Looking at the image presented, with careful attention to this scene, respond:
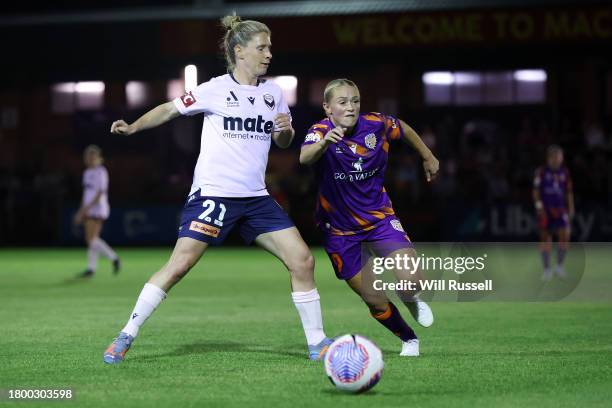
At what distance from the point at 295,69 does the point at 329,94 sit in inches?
1034

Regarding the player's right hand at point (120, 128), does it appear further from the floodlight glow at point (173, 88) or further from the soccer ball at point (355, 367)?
the floodlight glow at point (173, 88)

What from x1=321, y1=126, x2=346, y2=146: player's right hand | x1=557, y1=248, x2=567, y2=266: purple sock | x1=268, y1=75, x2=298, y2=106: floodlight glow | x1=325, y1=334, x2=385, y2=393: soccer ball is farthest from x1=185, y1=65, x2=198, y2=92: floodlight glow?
x1=325, y1=334, x2=385, y2=393: soccer ball

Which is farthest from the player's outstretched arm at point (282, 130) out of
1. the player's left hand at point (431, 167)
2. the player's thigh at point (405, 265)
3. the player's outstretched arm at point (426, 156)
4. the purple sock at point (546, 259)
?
the purple sock at point (546, 259)

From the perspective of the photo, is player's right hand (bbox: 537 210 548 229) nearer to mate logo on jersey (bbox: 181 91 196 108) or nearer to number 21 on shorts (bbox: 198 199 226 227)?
number 21 on shorts (bbox: 198 199 226 227)

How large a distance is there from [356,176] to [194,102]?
50.8 inches

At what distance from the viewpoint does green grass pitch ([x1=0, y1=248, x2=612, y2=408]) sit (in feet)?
21.0

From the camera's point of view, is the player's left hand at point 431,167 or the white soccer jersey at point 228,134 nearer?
the white soccer jersey at point 228,134

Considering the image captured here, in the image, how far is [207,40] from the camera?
98.0ft

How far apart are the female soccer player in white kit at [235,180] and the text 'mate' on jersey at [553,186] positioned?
9509 mm

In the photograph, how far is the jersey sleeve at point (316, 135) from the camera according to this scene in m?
7.53

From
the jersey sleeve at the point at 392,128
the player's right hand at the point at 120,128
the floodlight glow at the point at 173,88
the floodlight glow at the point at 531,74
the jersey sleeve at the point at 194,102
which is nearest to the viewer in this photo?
the player's right hand at the point at 120,128

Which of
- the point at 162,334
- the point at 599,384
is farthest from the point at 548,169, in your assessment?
the point at 599,384

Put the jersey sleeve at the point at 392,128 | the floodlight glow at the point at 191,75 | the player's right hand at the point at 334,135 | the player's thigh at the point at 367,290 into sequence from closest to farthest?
the player's right hand at the point at 334,135 → the player's thigh at the point at 367,290 → the jersey sleeve at the point at 392,128 → the floodlight glow at the point at 191,75

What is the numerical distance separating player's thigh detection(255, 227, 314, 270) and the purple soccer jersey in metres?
9.55
